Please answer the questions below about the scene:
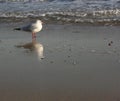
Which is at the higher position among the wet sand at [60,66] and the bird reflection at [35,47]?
the wet sand at [60,66]

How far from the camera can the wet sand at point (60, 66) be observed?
7453 mm

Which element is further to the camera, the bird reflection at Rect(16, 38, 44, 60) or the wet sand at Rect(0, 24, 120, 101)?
the bird reflection at Rect(16, 38, 44, 60)

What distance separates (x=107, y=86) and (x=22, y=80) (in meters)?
1.59

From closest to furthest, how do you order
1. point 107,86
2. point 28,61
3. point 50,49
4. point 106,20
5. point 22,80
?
point 107,86, point 22,80, point 28,61, point 50,49, point 106,20

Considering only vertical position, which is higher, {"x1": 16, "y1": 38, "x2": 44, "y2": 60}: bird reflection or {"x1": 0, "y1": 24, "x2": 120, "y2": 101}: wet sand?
{"x1": 0, "y1": 24, "x2": 120, "y2": 101}: wet sand

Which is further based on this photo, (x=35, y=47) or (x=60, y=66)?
(x=35, y=47)

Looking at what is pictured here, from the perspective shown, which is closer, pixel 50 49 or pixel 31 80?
pixel 31 80

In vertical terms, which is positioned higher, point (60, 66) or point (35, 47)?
point (60, 66)

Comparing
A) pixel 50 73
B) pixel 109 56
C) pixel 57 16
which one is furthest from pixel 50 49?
pixel 57 16

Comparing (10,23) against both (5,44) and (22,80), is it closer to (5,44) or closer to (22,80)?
(5,44)

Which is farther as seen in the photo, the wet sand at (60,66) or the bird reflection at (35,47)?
the bird reflection at (35,47)

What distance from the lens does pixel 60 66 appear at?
9.34 metres

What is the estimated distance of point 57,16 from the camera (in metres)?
19.3

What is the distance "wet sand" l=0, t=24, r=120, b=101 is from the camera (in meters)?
7.45
